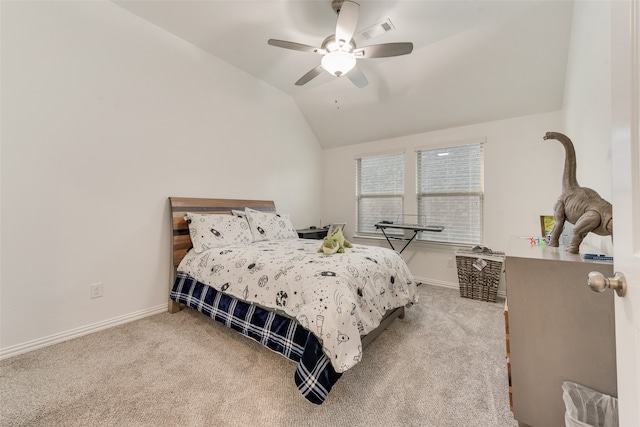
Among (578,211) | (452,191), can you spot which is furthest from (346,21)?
(452,191)

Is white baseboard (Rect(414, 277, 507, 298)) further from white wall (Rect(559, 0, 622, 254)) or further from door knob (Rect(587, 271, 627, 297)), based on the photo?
door knob (Rect(587, 271, 627, 297))

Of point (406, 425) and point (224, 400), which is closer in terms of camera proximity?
point (406, 425)

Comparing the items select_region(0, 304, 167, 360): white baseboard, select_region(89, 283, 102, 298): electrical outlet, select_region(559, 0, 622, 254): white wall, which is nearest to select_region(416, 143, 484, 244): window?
select_region(559, 0, 622, 254): white wall

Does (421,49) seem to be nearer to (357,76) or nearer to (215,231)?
(357,76)

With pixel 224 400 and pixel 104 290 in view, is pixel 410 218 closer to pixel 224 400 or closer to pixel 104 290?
pixel 224 400

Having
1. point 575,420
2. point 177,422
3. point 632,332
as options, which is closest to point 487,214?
point 575,420

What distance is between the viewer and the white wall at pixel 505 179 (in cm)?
296

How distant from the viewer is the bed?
143cm

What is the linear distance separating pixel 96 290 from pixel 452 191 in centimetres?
411

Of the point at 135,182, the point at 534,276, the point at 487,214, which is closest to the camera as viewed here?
the point at 534,276

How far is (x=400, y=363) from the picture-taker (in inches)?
71.1

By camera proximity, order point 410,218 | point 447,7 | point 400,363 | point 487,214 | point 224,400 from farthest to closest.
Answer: point 410,218 < point 487,214 < point 447,7 < point 400,363 < point 224,400

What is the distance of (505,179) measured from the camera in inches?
126

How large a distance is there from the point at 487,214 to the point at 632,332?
3113 millimetres
